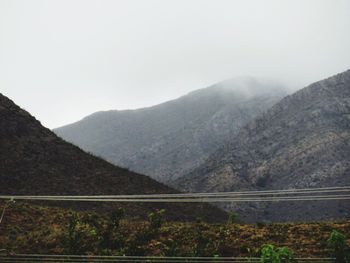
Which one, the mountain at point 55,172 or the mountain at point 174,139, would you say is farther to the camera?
the mountain at point 174,139

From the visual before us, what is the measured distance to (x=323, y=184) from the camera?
317ft

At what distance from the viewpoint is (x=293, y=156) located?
10812 centimetres

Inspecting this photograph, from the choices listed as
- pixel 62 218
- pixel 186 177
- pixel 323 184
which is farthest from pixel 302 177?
pixel 62 218

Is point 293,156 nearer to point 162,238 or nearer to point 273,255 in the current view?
point 162,238

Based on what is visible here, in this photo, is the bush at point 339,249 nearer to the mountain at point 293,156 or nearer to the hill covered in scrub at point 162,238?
the hill covered in scrub at point 162,238

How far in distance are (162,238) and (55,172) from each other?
25.2 metres

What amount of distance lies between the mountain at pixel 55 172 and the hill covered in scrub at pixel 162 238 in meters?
15.5

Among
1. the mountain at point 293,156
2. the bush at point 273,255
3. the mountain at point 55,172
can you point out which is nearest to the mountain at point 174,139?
the mountain at point 293,156

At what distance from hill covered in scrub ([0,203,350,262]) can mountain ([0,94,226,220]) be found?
15513 millimetres

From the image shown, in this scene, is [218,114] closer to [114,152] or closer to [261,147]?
[114,152]

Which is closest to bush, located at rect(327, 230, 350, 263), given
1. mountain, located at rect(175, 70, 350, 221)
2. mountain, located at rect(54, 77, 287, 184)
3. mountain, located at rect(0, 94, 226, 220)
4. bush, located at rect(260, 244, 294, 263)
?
bush, located at rect(260, 244, 294, 263)

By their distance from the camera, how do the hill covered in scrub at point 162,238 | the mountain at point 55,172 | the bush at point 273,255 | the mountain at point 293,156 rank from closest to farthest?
the bush at point 273,255
the hill covered in scrub at point 162,238
the mountain at point 55,172
the mountain at point 293,156

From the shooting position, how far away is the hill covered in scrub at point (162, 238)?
2248 cm

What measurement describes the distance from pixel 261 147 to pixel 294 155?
1360 cm
